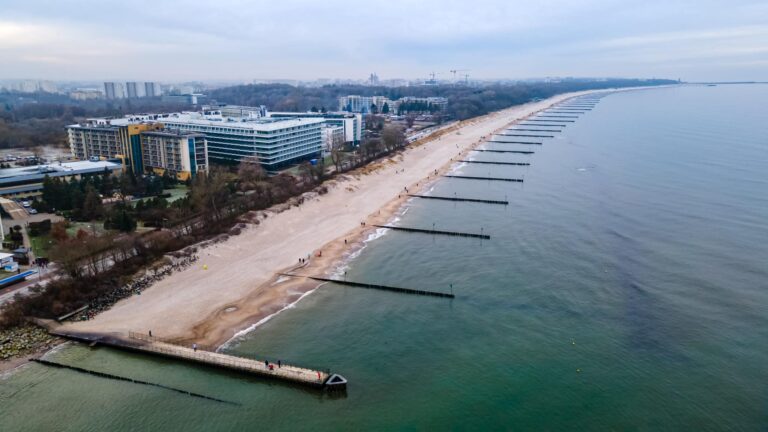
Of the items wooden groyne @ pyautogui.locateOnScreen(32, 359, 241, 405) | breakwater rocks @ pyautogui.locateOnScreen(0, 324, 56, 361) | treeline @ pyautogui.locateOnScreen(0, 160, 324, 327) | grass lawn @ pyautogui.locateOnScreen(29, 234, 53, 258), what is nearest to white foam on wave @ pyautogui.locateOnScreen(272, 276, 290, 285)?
treeline @ pyautogui.locateOnScreen(0, 160, 324, 327)

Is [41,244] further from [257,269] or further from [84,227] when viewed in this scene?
[257,269]

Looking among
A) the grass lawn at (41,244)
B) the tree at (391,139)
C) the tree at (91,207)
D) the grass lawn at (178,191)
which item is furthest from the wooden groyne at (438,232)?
the tree at (391,139)

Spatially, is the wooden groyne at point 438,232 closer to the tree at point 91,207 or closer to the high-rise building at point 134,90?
the tree at point 91,207

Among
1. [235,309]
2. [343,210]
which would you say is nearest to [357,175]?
[343,210]

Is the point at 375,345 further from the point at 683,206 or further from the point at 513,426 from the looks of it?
the point at 683,206

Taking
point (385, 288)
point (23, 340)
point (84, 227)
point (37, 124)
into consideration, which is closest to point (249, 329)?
point (385, 288)
